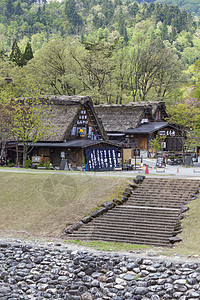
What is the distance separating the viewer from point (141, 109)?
211ft

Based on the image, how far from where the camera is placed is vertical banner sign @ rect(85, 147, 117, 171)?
1735 inches

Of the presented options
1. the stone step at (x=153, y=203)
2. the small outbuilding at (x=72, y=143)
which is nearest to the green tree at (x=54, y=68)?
the small outbuilding at (x=72, y=143)

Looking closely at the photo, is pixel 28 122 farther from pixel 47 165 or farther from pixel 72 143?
pixel 72 143

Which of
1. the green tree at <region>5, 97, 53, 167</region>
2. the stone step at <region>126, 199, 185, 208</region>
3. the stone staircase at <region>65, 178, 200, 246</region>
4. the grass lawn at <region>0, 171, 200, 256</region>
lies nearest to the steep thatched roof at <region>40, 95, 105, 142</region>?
the green tree at <region>5, 97, 53, 167</region>

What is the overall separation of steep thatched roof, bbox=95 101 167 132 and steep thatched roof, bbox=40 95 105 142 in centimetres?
1356

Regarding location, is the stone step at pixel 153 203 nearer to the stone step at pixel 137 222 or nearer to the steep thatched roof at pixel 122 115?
the stone step at pixel 137 222

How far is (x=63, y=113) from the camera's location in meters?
47.8

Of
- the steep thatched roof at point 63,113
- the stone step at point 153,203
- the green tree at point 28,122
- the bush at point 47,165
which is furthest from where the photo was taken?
the steep thatched roof at point 63,113

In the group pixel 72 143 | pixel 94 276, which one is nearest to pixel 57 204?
pixel 94 276

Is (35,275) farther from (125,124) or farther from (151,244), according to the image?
(125,124)

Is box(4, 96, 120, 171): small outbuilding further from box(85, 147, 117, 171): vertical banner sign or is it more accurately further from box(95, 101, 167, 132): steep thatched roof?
box(95, 101, 167, 132): steep thatched roof

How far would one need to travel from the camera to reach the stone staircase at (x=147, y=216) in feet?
72.3

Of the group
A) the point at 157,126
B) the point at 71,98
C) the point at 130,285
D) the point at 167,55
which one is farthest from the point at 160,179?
the point at 167,55

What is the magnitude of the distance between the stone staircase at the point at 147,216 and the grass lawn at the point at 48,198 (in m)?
1.37
